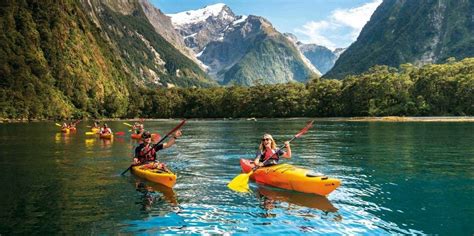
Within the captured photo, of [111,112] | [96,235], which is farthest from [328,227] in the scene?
[111,112]

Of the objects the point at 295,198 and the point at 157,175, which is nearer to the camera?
the point at 295,198

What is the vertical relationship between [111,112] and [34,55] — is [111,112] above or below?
below

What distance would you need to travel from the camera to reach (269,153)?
2250 centimetres

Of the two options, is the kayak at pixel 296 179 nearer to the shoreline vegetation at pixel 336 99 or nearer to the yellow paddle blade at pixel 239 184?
the yellow paddle blade at pixel 239 184

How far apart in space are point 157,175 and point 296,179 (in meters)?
7.07

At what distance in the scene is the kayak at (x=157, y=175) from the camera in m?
21.4

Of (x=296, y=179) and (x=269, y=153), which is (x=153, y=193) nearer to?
(x=269, y=153)

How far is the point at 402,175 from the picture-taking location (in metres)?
25.8

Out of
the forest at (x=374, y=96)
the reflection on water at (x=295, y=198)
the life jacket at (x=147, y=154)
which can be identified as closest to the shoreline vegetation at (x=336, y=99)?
the forest at (x=374, y=96)

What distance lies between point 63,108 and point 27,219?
17048 cm

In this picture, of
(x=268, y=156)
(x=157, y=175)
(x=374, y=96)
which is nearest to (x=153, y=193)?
(x=157, y=175)

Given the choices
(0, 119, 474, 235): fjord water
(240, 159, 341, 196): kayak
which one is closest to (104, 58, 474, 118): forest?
(0, 119, 474, 235): fjord water

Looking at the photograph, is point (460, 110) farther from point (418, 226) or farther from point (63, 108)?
point (63, 108)

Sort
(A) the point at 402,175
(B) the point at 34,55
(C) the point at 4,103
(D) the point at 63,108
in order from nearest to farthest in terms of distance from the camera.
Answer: (A) the point at 402,175 → (C) the point at 4,103 → (D) the point at 63,108 → (B) the point at 34,55
